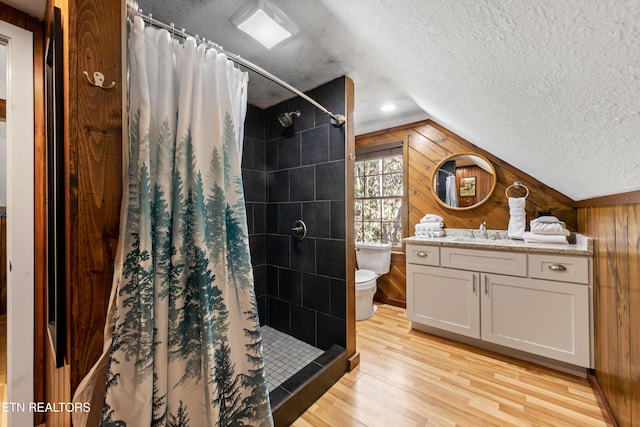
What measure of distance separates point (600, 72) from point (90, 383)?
1.58 metres

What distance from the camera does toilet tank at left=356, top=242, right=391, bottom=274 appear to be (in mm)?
2807

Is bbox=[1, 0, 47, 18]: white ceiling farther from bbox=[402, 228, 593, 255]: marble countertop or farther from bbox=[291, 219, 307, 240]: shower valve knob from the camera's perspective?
bbox=[402, 228, 593, 255]: marble countertop

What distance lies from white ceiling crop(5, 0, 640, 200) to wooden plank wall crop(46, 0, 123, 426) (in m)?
0.64

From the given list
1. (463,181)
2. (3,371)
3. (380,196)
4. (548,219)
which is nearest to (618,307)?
(548,219)

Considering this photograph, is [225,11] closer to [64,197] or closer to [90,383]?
[64,197]

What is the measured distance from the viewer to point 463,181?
2.50 metres

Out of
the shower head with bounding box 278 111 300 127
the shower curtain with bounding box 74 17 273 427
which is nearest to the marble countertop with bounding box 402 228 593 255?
the shower head with bounding box 278 111 300 127

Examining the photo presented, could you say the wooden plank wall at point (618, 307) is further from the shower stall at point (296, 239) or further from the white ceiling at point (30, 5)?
the white ceiling at point (30, 5)

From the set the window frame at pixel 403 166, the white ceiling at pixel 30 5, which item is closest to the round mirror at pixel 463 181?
the window frame at pixel 403 166

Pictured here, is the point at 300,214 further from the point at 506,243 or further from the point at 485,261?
the point at 506,243

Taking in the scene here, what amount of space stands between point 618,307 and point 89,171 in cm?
233


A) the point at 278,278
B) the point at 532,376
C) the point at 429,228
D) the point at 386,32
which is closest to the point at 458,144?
the point at 429,228

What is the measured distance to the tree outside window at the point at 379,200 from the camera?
3006mm

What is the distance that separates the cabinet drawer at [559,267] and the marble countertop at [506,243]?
0.14 feet
